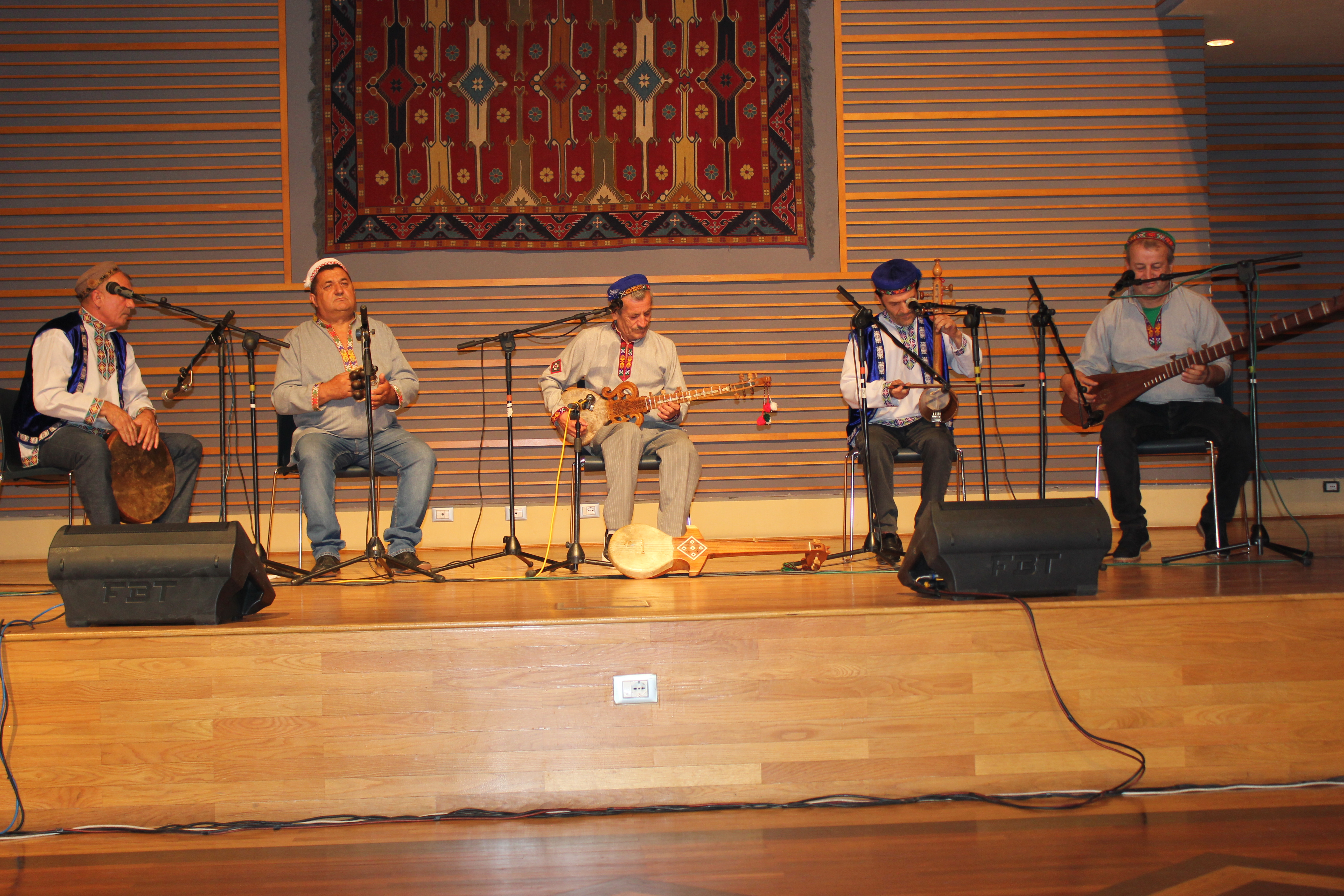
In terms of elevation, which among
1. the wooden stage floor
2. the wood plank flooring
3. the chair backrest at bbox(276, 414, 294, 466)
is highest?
the chair backrest at bbox(276, 414, 294, 466)

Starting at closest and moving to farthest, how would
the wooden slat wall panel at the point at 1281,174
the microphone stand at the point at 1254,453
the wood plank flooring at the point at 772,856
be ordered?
1. the wood plank flooring at the point at 772,856
2. the microphone stand at the point at 1254,453
3. the wooden slat wall panel at the point at 1281,174

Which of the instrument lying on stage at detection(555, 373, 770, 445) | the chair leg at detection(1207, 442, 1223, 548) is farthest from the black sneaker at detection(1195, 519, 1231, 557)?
the instrument lying on stage at detection(555, 373, 770, 445)

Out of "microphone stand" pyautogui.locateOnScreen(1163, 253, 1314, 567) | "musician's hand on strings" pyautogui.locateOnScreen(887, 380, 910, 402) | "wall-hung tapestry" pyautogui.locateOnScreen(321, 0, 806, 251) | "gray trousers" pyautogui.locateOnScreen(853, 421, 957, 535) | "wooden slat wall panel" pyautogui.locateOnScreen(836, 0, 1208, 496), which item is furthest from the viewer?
"wooden slat wall panel" pyautogui.locateOnScreen(836, 0, 1208, 496)

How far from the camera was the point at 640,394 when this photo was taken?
173 inches

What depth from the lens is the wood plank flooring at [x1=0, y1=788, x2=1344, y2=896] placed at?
71.4 inches

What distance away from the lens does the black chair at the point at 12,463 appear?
3736mm

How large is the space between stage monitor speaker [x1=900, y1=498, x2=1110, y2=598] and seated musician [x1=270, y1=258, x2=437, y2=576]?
7.20 feet

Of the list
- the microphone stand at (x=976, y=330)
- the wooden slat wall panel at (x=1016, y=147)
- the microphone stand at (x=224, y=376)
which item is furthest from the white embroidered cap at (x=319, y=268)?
the wooden slat wall panel at (x=1016, y=147)

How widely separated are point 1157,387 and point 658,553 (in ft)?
7.49

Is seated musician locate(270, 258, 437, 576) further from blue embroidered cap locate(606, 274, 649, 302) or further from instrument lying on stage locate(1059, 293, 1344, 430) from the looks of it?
instrument lying on stage locate(1059, 293, 1344, 430)

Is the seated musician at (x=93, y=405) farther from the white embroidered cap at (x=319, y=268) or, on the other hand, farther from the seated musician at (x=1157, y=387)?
the seated musician at (x=1157, y=387)

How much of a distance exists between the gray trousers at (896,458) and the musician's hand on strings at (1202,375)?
3.15 feet

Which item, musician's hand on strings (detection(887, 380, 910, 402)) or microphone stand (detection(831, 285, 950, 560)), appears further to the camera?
musician's hand on strings (detection(887, 380, 910, 402))

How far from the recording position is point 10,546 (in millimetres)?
5141
